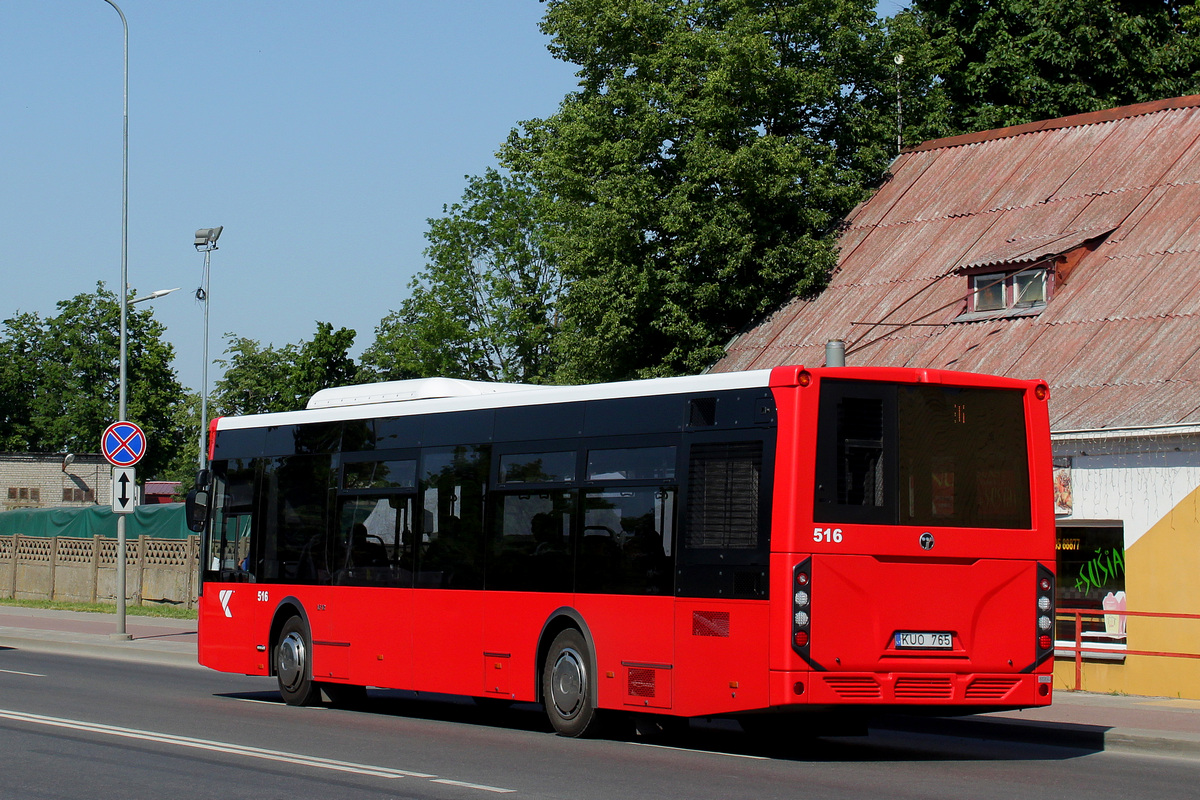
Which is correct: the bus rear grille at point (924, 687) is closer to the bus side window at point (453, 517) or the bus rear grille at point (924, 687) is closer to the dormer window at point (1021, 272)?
the bus side window at point (453, 517)

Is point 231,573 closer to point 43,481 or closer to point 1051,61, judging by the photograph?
point 1051,61

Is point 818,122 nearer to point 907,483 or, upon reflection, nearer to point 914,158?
point 914,158

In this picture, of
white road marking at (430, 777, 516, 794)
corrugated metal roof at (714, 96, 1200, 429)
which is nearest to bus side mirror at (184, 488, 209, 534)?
white road marking at (430, 777, 516, 794)

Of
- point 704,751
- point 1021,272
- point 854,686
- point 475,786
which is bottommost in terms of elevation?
point 704,751

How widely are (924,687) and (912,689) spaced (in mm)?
110

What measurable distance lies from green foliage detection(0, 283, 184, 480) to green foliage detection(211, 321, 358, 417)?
2914mm

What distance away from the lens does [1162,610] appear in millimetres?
18406

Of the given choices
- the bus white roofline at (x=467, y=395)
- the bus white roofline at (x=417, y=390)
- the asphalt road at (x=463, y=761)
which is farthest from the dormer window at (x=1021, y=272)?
the asphalt road at (x=463, y=761)

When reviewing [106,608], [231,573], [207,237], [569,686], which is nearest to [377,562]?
[231,573]

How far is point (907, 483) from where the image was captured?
37.2ft

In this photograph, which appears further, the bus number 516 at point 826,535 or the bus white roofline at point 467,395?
the bus white roofline at point 467,395

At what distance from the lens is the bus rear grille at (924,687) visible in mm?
11125

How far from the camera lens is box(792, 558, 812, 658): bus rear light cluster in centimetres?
1084

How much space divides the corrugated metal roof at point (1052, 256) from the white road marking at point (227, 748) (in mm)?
11461
